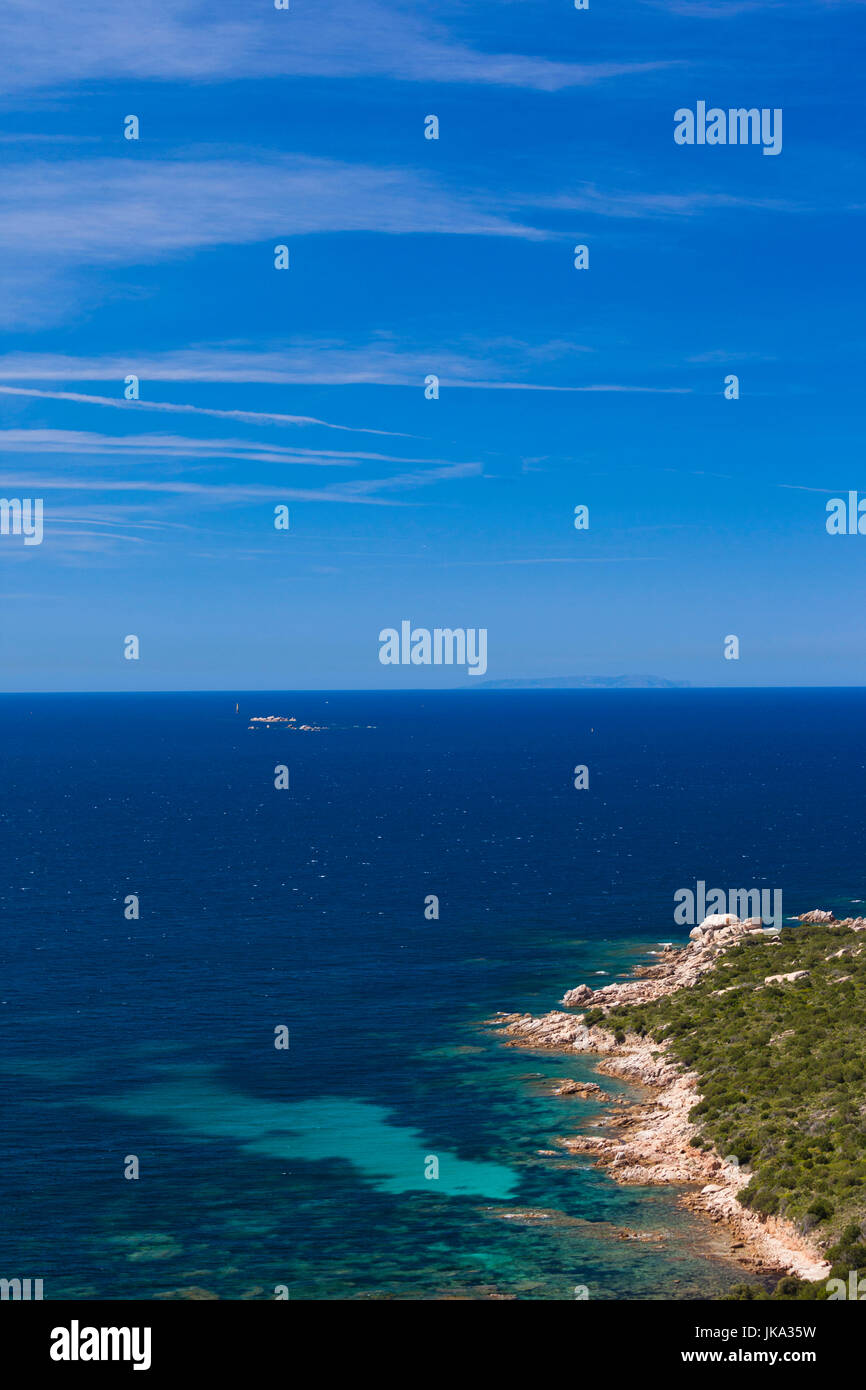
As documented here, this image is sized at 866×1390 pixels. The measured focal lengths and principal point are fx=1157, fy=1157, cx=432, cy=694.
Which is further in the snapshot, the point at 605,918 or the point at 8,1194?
the point at 605,918

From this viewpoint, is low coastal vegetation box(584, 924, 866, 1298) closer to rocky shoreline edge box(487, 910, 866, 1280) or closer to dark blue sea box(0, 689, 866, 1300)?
rocky shoreline edge box(487, 910, 866, 1280)

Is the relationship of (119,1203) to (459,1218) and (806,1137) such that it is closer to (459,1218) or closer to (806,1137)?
(459,1218)

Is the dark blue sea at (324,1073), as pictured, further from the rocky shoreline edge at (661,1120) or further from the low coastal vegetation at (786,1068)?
the low coastal vegetation at (786,1068)

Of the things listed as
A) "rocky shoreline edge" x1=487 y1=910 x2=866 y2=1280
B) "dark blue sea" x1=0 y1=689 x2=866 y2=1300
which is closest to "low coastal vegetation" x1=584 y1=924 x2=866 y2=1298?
"rocky shoreline edge" x1=487 y1=910 x2=866 y2=1280

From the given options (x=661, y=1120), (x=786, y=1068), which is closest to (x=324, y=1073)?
(x=661, y=1120)
